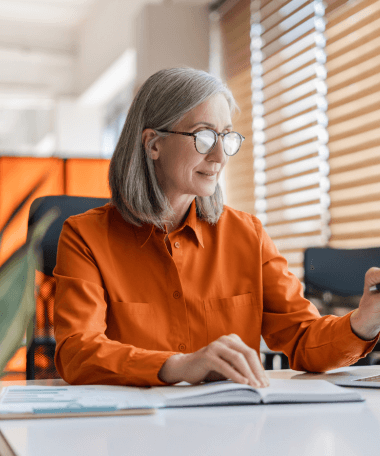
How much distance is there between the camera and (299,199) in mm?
2842

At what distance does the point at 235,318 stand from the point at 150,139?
0.46m

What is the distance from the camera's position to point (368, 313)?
3.49 ft

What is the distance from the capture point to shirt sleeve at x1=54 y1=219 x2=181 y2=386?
953 millimetres

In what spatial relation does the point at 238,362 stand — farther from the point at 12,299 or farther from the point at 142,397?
the point at 12,299

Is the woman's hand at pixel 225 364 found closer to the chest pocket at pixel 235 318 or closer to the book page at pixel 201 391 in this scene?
the book page at pixel 201 391


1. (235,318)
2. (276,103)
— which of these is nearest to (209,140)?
(235,318)

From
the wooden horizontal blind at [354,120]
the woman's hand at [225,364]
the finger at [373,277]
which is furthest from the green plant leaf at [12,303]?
the wooden horizontal blind at [354,120]

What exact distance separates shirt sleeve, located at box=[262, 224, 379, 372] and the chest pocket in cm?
5

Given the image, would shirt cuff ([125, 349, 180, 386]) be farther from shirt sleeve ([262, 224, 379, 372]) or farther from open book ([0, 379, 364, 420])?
shirt sleeve ([262, 224, 379, 372])

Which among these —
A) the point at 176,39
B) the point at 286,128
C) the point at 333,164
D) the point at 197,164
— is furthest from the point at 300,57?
the point at 197,164

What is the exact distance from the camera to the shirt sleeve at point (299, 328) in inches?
44.1

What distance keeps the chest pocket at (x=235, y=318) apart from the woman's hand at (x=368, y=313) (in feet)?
0.89

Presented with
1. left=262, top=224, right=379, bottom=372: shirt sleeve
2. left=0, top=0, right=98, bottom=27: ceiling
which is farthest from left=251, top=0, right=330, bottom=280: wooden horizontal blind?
left=0, top=0, right=98, bottom=27: ceiling

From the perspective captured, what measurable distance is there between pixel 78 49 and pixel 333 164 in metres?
4.32
